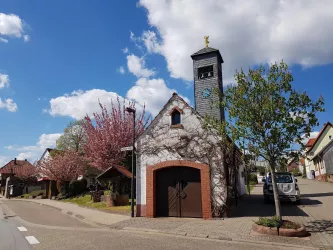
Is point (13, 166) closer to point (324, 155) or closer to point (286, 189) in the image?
point (286, 189)

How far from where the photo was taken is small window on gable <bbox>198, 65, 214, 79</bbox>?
55.2 feet

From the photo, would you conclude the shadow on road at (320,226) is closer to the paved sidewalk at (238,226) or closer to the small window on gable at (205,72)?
the paved sidewalk at (238,226)

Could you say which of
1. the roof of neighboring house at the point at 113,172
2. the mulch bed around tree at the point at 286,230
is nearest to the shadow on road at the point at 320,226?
the mulch bed around tree at the point at 286,230

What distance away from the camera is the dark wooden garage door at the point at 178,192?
41.3 feet

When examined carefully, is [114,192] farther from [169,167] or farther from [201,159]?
[201,159]

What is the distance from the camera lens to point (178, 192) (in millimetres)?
12930

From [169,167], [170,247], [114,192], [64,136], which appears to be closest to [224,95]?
[169,167]

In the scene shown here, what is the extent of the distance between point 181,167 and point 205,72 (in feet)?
23.6

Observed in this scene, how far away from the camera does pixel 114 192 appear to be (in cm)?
1934

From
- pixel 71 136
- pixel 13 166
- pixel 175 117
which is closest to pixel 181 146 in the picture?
pixel 175 117

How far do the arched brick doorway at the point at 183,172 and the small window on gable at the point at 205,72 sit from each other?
265 inches

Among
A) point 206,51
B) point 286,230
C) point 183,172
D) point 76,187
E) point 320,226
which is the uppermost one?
point 206,51

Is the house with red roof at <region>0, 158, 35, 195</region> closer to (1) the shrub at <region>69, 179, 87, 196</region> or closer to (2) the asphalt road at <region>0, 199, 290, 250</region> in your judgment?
(1) the shrub at <region>69, 179, 87, 196</region>

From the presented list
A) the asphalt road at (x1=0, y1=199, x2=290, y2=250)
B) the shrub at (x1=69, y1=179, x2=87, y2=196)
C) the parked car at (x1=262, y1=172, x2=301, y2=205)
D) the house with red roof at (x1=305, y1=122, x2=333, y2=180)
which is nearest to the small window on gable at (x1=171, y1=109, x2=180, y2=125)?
the asphalt road at (x1=0, y1=199, x2=290, y2=250)
